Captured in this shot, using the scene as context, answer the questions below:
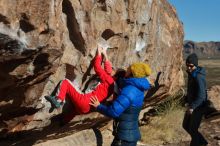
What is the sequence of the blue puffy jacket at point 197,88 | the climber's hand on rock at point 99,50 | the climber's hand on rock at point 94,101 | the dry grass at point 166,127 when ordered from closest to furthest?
the climber's hand on rock at point 94,101, the climber's hand on rock at point 99,50, the blue puffy jacket at point 197,88, the dry grass at point 166,127

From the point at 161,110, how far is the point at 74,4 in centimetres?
649

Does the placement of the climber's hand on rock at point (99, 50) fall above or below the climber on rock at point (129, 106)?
above

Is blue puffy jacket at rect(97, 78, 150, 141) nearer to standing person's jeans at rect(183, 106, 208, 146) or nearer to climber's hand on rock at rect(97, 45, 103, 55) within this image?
climber's hand on rock at rect(97, 45, 103, 55)

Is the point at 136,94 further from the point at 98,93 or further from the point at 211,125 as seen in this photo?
the point at 211,125

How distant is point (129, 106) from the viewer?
6090mm

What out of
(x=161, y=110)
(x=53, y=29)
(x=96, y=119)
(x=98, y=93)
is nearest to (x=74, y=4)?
(x=53, y=29)

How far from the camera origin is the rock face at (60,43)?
17.2 ft

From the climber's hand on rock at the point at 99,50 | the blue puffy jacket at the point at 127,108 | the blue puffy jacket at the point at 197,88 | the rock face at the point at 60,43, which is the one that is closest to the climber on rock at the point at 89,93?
the climber's hand on rock at the point at 99,50

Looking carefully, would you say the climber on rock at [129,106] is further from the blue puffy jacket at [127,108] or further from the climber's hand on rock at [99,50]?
the climber's hand on rock at [99,50]

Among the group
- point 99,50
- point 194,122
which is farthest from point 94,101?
point 194,122

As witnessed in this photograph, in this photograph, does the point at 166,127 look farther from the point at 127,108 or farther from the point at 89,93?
the point at 127,108

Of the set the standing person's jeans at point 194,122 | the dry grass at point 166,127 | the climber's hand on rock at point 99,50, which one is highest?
the climber's hand on rock at point 99,50

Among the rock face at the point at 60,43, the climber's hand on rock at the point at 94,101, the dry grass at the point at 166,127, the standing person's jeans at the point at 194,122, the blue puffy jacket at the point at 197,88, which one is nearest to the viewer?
the rock face at the point at 60,43

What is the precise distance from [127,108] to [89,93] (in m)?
1.30
